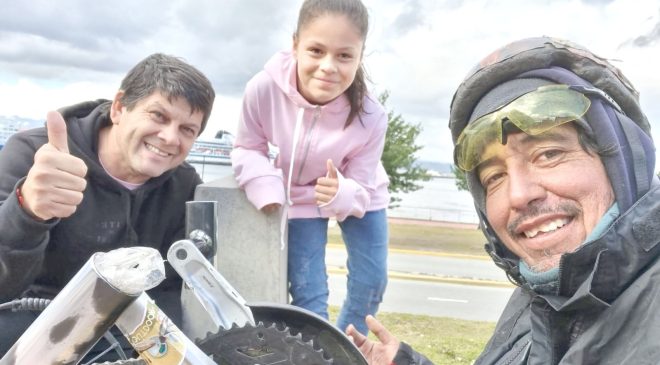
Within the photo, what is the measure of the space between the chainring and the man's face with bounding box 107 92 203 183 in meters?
1.11

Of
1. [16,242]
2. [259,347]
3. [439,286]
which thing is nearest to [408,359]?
[259,347]

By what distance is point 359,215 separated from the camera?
306 centimetres

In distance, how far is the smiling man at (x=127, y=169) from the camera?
2316 millimetres

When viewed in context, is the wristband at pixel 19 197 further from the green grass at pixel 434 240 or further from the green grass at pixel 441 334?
the green grass at pixel 434 240

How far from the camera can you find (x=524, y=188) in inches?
72.7

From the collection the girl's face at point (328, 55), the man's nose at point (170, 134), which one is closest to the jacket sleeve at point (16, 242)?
the man's nose at point (170, 134)

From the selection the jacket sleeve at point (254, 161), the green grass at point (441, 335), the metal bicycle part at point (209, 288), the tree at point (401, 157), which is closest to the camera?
the metal bicycle part at point (209, 288)

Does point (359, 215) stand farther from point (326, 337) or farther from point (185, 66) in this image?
point (326, 337)

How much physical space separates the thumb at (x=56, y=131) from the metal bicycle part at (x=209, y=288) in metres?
0.44

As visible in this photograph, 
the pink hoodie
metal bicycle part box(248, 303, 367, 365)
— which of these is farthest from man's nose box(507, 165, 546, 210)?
the pink hoodie

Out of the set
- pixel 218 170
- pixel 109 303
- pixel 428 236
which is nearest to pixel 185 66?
pixel 218 170

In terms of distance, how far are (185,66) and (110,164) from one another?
0.47m


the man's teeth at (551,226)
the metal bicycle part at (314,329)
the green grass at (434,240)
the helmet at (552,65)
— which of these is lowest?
the green grass at (434,240)

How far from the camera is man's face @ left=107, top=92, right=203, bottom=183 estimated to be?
2457mm
